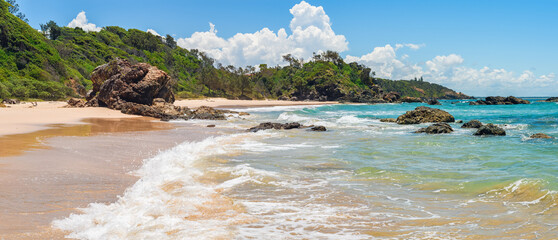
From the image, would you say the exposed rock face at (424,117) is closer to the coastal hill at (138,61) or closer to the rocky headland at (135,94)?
the rocky headland at (135,94)

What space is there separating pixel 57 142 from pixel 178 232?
9.08 metres

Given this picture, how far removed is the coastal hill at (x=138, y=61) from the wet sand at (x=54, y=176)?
28.1 meters

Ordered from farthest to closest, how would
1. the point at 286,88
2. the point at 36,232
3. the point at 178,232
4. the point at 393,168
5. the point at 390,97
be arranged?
the point at 286,88 < the point at 390,97 < the point at 393,168 < the point at 178,232 < the point at 36,232

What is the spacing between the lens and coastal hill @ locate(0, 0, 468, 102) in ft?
144

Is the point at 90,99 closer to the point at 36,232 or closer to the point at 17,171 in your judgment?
the point at 17,171

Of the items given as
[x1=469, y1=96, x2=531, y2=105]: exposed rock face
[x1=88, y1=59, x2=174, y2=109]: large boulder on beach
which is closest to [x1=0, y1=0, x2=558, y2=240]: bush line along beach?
[x1=88, y1=59, x2=174, y2=109]: large boulder on beach

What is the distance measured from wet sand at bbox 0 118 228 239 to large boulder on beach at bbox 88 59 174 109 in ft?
55.0

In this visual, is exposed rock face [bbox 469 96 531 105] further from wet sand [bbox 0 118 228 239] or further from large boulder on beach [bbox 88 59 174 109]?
wet sand [bbox 0 118 228 239]

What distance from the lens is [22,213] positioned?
14.6ft

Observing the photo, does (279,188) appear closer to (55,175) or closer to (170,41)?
(55,175)

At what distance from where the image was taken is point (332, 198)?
6.15 meters

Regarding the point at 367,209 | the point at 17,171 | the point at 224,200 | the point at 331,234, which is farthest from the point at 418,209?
the point at 17,171

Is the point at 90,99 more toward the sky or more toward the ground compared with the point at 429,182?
more toward the sky

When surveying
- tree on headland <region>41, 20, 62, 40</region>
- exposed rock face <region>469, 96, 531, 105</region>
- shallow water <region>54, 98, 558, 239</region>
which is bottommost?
shallow water <region>54, 98, 558, 239</region>
